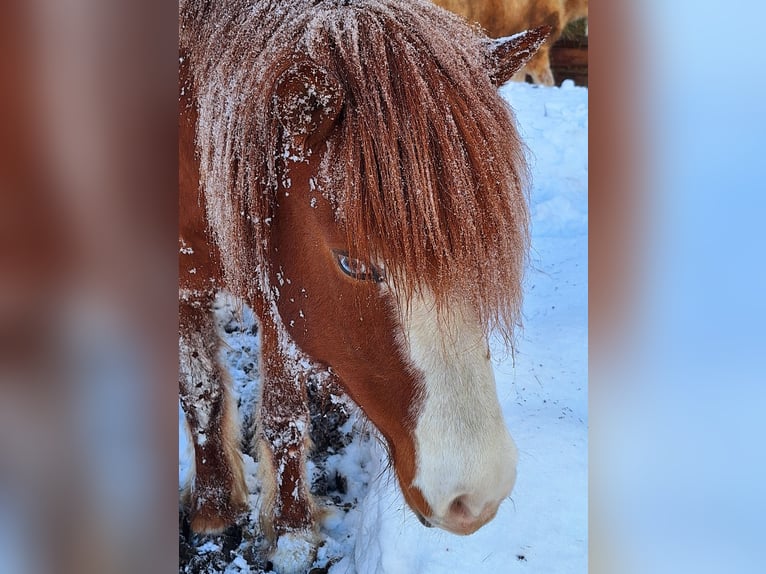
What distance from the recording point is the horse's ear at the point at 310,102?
0.91 meters

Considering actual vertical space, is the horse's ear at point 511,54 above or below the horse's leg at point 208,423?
above

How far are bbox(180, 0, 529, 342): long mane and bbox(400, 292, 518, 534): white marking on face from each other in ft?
0.15

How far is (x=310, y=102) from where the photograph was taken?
0.92 m

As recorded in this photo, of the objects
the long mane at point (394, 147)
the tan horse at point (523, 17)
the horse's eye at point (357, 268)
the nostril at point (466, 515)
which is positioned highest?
the tan horse at point (523, 17)

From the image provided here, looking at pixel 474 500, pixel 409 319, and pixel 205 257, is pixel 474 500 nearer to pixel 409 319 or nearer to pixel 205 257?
pixel 409 319

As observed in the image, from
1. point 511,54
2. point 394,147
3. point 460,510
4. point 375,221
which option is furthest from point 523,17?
point 460,510
